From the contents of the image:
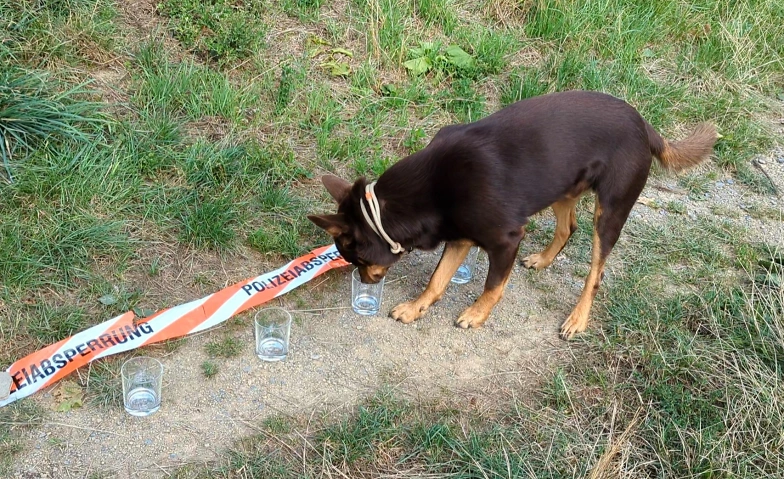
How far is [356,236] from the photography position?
4.02 m

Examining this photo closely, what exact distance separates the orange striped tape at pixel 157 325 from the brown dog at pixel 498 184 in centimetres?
→ 44

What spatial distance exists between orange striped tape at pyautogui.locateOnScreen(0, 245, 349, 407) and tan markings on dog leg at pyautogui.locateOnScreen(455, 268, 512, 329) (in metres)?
0.81

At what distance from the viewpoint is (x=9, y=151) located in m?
4.49

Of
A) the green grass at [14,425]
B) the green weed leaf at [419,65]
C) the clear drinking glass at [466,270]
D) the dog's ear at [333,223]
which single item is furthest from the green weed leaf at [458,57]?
the green grass at [14,425]

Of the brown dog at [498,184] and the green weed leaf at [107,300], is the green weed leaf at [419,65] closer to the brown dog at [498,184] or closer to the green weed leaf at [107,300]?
the brown dog at [498,184]

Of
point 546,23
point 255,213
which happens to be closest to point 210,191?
point 255,213

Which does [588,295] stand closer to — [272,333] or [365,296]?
[365,296]

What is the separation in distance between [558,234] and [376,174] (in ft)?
4.48

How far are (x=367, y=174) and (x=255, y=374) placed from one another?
197cm

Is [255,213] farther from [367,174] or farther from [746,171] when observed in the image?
[746,171]

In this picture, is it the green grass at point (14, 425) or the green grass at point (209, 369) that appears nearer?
the green grass at point (14, 425)

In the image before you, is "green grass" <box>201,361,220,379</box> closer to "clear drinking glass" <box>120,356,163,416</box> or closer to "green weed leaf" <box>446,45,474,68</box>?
"clear drinking glass" <box>120,356,163,416</box>

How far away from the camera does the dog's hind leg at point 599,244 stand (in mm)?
4215

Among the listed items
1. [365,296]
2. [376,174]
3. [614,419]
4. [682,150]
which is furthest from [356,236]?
[682,150]
